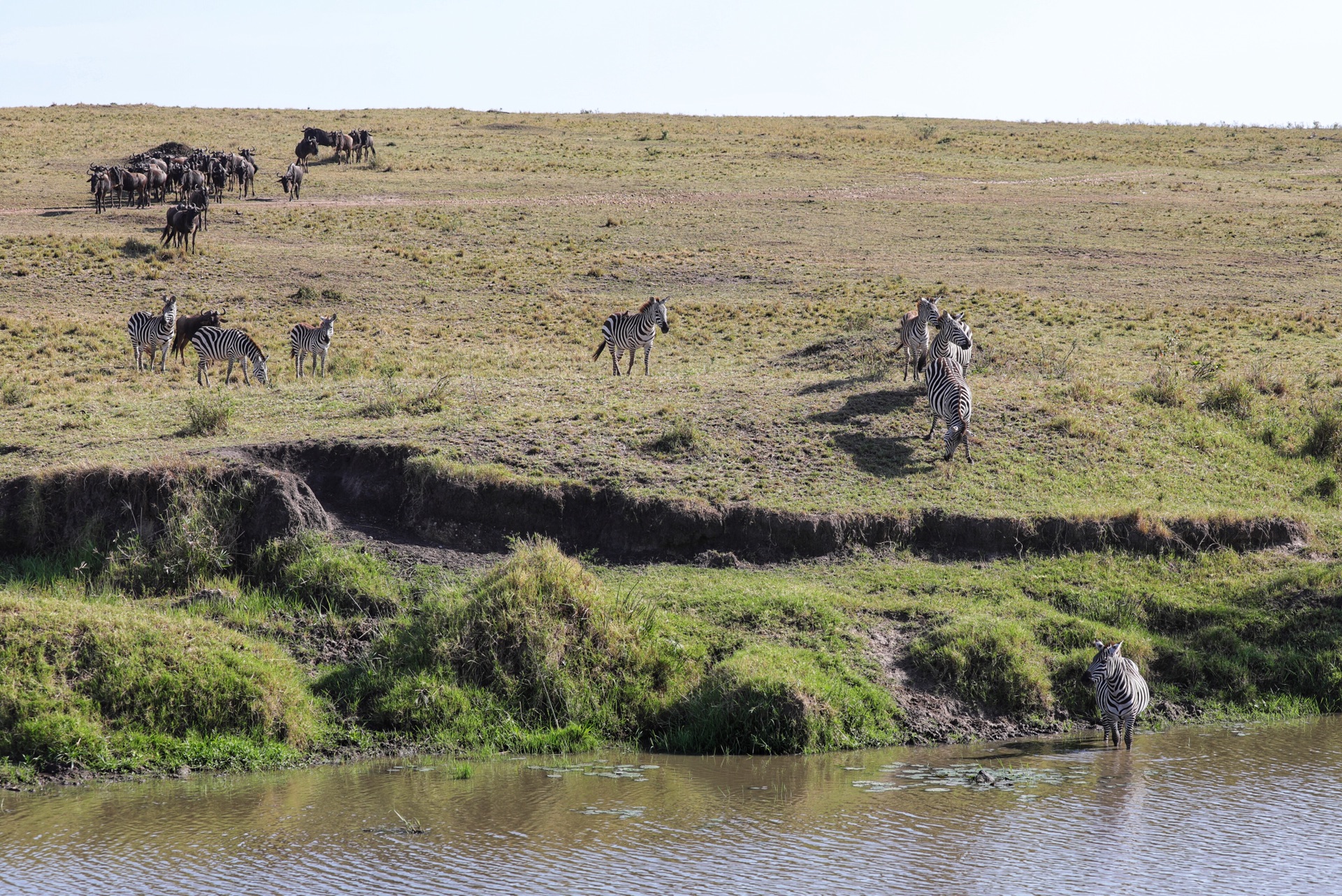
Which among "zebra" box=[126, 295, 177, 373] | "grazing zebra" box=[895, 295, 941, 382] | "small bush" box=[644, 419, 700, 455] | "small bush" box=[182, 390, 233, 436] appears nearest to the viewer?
"small bush" box=[182, 390, 233, 436]

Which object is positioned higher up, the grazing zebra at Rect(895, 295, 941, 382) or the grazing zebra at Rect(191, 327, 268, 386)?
the grazing zebra at Rect(895, 295, 941, 382)

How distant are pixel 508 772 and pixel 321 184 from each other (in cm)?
4802

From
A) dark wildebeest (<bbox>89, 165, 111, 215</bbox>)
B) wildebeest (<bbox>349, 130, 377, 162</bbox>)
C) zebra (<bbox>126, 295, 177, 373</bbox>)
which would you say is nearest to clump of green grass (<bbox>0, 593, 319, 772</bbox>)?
zebra (<bbox>126, 295, 177, 373</bbox>)

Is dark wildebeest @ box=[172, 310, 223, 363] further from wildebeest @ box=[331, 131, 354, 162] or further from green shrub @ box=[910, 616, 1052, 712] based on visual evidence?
wildebeest @ box=[331, 131, 354, 162]

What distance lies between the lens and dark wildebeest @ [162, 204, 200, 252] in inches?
1598

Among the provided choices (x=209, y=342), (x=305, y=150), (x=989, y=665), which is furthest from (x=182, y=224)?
→ (x=989, y=665)

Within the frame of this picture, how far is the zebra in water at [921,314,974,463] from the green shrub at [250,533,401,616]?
28.9 feet

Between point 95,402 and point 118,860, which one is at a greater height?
point 95,402

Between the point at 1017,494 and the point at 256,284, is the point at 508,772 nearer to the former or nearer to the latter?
the point at 1017,494

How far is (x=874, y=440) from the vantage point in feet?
65.0

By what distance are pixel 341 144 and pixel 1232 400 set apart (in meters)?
50.0

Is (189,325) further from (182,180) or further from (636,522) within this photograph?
(182,180)

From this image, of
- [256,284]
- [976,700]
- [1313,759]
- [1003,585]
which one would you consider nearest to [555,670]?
[976,700]

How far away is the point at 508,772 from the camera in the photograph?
1217cm
